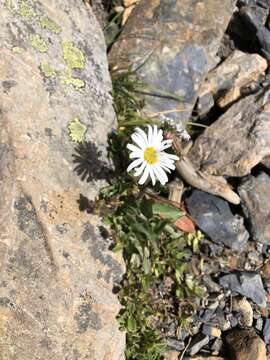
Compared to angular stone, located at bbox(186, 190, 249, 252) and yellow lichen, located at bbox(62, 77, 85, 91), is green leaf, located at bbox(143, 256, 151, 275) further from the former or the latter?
yellow lichen, located at bbox(62, 77, 85, 91)

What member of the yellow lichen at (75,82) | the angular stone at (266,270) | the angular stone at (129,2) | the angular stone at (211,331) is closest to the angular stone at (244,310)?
the angular stone at (211,331)

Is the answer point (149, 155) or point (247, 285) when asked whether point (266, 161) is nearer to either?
point (247, 285)

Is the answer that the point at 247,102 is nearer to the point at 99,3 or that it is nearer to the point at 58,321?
the point at 99,3

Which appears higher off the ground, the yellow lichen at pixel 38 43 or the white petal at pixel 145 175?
the yellow lichen at pixel 38 43

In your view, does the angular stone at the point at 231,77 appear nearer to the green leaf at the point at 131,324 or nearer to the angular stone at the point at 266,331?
the angular stone at the point at 266,331

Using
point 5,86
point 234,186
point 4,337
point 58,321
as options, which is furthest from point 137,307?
point 5,86

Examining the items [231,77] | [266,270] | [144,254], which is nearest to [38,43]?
[144,254]
